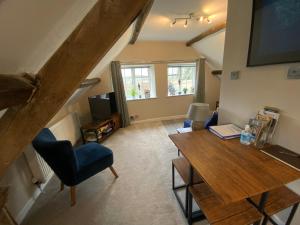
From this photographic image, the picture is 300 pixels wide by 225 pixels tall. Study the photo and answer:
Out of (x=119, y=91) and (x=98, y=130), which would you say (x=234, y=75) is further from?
(x=119, y=91)

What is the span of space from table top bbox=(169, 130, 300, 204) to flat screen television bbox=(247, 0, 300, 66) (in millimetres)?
665

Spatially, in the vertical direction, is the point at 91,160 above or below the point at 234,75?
below

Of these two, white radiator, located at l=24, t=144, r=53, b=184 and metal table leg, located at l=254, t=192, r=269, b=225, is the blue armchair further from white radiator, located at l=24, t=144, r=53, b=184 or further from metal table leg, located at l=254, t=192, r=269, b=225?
metal table leg, located at l=254, t=192, r=269, b=225

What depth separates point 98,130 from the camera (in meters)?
3.11

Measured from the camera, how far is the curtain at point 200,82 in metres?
4.19

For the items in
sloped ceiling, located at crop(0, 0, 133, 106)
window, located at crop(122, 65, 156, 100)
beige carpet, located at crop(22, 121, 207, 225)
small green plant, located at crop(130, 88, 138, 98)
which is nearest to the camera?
sloped ceiling, located at crop(0, 0, 133, 106)

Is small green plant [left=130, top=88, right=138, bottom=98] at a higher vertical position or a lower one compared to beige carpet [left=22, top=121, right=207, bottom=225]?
higher

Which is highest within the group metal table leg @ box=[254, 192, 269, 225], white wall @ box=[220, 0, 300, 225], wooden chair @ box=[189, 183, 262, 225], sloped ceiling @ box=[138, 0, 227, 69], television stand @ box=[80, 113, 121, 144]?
sloped ceiling @ box=[138, 0, 227, 69]

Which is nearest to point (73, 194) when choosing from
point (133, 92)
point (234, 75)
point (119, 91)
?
point (234, 75)

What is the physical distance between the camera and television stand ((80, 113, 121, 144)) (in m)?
3.07

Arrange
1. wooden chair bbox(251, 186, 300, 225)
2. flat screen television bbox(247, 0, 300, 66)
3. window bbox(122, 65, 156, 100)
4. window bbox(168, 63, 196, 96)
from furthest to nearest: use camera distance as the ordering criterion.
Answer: window bbox(168, 63, 196, 96) → window bbox(122, 65, 156, 100) → wooden chair bbox(251, 186, 300, 225) → flat screen television bbox(247, 0, 300, 66)

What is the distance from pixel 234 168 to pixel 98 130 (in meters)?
2.69

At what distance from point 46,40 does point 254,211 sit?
1.67 m

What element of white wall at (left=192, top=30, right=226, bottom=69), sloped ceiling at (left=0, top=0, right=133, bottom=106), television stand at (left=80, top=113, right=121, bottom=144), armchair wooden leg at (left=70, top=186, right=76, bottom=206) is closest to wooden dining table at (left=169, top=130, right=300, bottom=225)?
sloped ceiling at (left=0, top=0, right=133, bottom=106)
